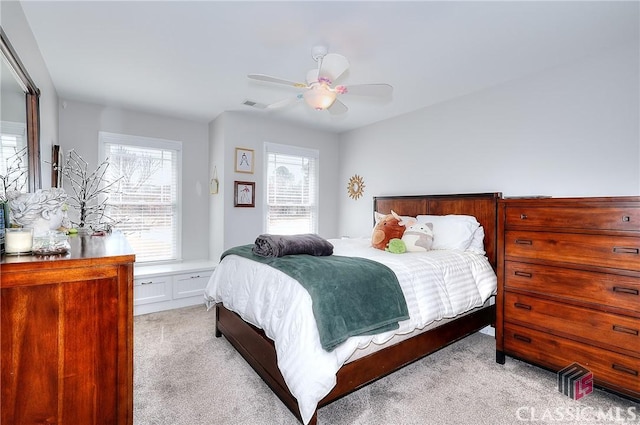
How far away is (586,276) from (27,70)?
4.09 metres

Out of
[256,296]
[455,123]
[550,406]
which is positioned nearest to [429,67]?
[455,123]

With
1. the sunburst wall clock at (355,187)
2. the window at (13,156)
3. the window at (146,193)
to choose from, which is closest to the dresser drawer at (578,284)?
the sunburst wall clock at (355,187)

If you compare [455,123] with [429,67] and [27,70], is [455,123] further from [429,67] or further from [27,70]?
[27,70]

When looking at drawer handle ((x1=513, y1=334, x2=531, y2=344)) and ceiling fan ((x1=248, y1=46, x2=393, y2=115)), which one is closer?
ceiling fan ((x1=248, y1=46, x2=393, y2=115))

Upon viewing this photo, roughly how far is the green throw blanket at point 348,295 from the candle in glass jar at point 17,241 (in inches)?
48.7

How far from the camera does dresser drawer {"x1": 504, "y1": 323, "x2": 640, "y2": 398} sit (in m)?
1.90

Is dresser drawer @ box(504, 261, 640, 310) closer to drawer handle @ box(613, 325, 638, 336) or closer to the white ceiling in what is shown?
drawer handle @ box(613, 325, 638, 336)

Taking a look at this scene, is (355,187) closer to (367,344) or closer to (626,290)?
(367,344)

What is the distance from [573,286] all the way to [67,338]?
2.86 metres

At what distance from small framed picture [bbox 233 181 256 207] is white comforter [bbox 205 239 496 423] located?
1.51 m

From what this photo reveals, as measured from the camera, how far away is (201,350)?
2697mm

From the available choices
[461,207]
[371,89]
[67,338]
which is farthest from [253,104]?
[67,338]

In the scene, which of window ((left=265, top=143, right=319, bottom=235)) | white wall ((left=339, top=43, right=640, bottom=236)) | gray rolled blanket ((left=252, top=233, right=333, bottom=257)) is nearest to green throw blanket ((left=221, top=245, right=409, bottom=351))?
gray rolled blanket ((left=252, top=233, right=333, bottom=257))

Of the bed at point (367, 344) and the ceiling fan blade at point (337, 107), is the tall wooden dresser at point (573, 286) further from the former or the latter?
the ceiling fan blade at point (337, 107)
